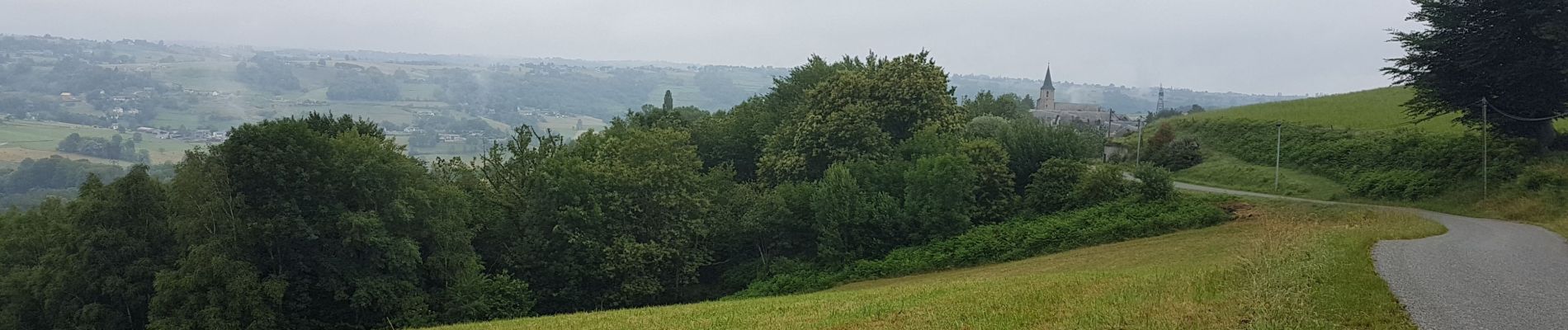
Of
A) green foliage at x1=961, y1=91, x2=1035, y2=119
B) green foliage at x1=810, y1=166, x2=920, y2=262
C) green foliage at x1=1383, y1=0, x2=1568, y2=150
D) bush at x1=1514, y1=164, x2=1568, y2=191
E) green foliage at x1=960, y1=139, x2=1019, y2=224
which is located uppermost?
green foliage at x1=1383, y1=0, x2=1568, y2=150

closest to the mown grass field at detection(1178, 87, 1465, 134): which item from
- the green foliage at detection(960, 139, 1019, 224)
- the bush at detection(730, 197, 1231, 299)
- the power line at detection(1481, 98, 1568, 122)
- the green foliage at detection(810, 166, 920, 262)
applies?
the power line at detection(1481, 98, 1568, 122)

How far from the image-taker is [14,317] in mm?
30594

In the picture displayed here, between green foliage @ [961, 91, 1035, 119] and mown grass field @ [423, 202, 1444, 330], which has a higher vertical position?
green foliage @ [961, 91, 1035, 119]

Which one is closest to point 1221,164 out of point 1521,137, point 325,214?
point 1521,137

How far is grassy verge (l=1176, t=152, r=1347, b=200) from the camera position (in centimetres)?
4006

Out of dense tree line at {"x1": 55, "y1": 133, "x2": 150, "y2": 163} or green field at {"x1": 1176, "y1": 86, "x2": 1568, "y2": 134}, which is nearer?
green field at {"x1": 1176, "y1": 86, "x2": 1568, "y2": 134}

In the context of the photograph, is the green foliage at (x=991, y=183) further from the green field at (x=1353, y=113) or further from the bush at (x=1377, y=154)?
the green field at (x=1353, y=113)

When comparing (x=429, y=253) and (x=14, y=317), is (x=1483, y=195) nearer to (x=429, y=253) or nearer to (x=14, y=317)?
(x=429, y=253)

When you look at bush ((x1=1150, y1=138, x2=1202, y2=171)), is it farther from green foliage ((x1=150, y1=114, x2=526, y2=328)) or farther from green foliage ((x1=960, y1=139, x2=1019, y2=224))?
green foliage ((x1=150, y1=114, x2=526, y2=328))

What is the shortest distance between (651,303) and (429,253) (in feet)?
32.9

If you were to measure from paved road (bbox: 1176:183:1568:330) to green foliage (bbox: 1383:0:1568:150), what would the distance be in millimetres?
13876

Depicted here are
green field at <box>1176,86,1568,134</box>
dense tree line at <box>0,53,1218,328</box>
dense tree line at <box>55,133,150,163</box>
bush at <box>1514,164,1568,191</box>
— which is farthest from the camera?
dense tree line at <box>55,133,150,163</box>

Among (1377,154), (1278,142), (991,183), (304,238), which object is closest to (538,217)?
(304,238)

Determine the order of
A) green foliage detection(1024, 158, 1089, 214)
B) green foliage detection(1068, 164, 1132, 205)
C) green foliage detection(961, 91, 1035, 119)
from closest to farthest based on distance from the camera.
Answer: green foliage detection(1068, 164, 1132, 205) < green foliage detection(1024, 158, 1089, 214) < green foliage detection(961, 91, 1035, 119)
